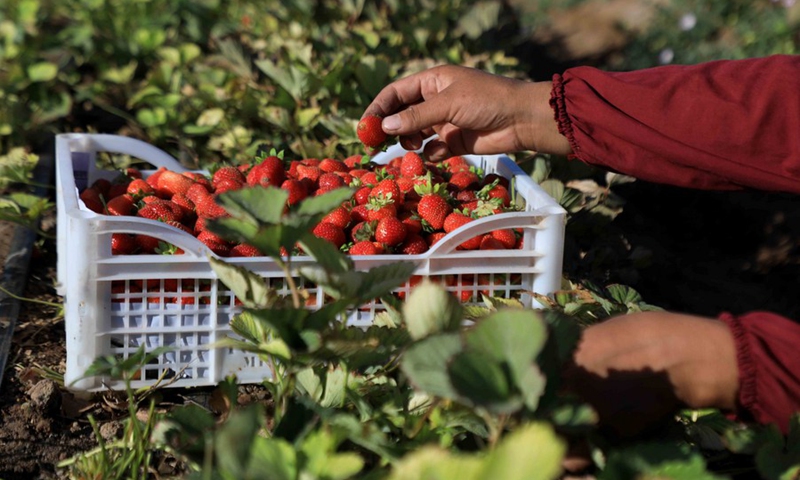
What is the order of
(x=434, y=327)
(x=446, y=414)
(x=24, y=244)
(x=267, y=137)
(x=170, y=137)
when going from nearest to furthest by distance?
(x=434, y=327) → (x=446, y=414) → (x=24, y=244) → (x=267, y=137) → (x=170, y=137)

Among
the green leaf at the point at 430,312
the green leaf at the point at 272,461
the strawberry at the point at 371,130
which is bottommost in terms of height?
the green leaf at the point at 272,461

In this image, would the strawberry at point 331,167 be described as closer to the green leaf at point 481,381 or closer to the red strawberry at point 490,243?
the red strawberry at point 490,243

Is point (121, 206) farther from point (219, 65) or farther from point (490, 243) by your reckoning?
point (219, 65)

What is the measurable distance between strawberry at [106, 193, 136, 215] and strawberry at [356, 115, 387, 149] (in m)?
0.60

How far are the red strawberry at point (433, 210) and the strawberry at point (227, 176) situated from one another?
0.50 m

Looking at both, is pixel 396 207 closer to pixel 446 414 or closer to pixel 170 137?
pixel 446 414

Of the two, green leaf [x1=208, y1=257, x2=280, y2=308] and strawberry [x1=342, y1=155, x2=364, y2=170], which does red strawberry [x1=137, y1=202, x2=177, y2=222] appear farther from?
green leaf [x1=208, y1=257, x2=280, y2=308]

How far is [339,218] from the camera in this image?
86.0 inches

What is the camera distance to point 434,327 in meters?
1.10

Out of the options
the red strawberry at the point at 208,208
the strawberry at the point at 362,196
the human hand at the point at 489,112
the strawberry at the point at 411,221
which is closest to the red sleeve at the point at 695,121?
the human hand at the point at 489,112

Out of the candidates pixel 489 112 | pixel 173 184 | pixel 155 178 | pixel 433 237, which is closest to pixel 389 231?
pixel 433 237

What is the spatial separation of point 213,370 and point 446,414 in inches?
34.4

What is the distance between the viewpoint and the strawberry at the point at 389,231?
2.10 m

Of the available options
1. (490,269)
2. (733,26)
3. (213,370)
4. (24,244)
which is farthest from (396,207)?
(733,26)
